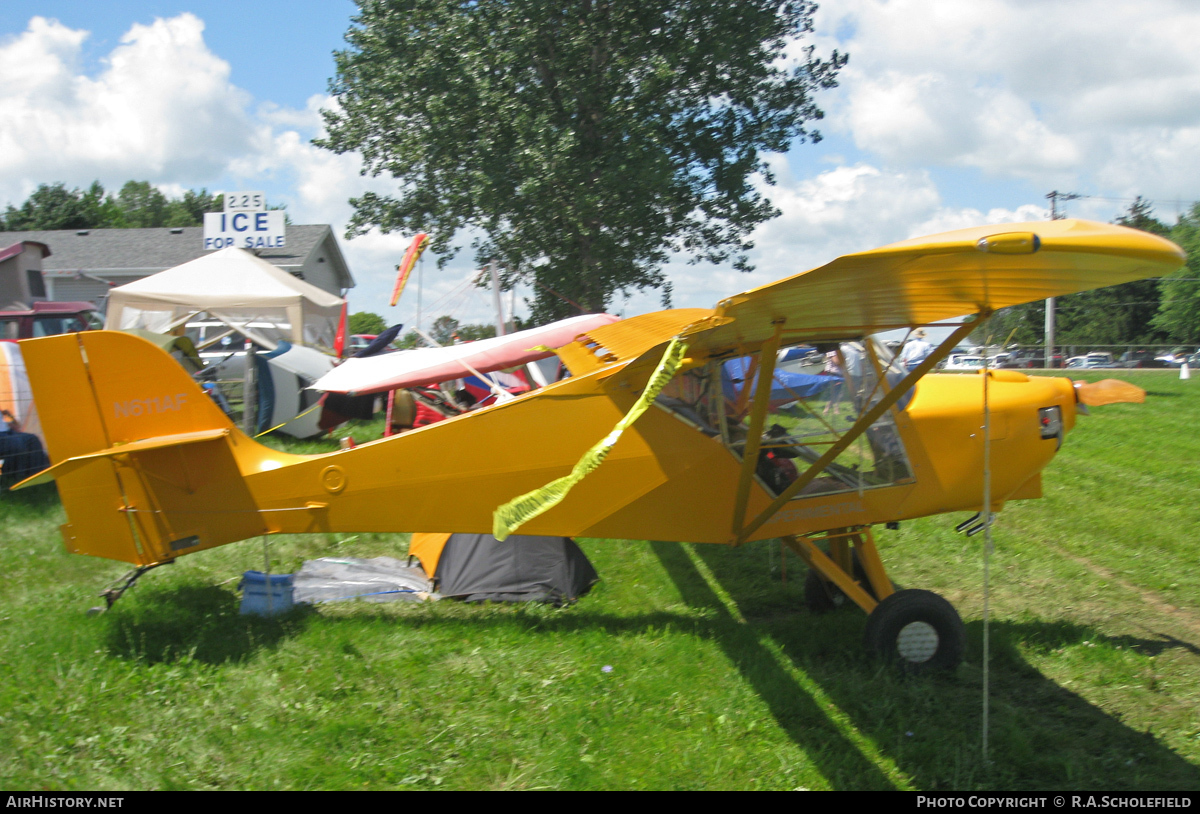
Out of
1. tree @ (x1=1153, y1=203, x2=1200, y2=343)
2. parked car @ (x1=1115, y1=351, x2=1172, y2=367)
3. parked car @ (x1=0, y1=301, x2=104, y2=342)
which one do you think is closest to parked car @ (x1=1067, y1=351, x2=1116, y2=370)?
parked car @ (x1=1115, y1=351, x2=1172, y2=367)

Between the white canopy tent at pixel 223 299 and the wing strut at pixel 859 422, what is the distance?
962 cm

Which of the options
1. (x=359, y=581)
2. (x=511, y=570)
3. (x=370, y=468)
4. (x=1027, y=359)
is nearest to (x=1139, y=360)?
(x=1027, y=359)

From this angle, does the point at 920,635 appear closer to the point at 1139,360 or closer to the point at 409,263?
the point at 409,263

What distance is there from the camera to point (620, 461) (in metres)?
4.98

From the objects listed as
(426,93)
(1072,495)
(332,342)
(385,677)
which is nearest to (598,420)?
(385,677)

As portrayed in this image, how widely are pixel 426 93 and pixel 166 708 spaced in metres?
16.4

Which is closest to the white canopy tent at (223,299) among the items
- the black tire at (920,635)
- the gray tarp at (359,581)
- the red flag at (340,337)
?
the red flag at (340,337)

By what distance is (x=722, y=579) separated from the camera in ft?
22.1

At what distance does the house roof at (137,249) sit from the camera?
102 feet

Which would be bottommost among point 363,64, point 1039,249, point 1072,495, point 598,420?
point 1072,495

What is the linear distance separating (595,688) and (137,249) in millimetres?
35453

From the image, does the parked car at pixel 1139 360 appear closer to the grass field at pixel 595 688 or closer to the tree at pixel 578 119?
the tree at pixel 578 119

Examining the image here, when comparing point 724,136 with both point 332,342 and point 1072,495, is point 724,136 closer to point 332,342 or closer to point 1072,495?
point 332,342

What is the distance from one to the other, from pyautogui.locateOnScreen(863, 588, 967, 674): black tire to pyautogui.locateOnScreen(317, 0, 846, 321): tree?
511 inches
